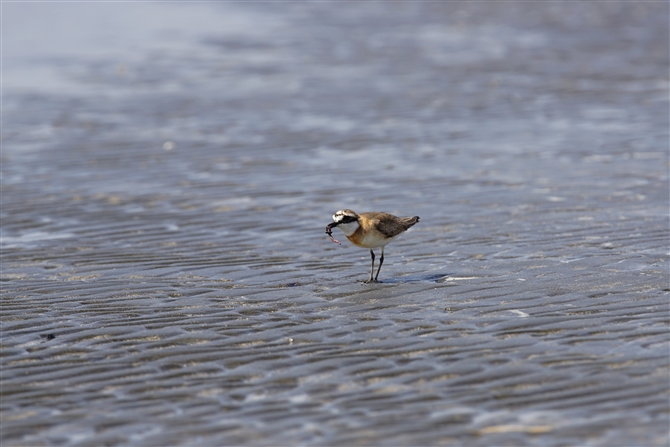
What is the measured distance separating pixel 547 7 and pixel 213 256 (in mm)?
24944

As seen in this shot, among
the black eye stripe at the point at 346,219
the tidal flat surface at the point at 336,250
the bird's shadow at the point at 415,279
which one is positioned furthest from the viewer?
the bird's shadow at the point at 415,279

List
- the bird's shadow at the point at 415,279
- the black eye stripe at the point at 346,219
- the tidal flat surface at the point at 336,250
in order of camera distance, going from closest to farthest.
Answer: the tidal flat surface at the point at 336,250
the black eye stripe at the point at 346,219
the bird's shadow at the point at 415,279

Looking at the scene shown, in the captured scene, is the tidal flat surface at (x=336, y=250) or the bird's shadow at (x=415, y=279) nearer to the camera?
the tidal flat surface at (x=336, y=250)

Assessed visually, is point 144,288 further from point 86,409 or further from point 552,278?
point 552,278

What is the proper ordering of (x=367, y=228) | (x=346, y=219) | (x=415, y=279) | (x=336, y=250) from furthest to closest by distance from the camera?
1. (x=336, y=250)
2. (x=415, y=279)
3. (x=367, y=228)
4. (x=346, y=219)

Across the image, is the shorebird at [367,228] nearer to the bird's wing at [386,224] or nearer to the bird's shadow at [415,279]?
the bird's wing at [386,224]

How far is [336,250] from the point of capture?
11359 millimetres

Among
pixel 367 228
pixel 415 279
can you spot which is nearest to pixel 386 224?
pixel 367 228

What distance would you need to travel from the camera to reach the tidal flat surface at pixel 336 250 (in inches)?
266

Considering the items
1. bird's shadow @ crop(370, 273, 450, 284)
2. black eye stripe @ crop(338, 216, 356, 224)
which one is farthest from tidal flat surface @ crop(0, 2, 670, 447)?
black eye stripe @ crop(338, 216, 356, 224)

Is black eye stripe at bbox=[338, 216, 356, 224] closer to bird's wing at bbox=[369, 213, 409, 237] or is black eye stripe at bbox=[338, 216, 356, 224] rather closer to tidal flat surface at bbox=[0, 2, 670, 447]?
bird's wing at bbox=[369, 213, 409, 237]

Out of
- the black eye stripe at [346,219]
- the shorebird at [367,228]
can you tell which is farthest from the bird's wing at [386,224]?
the black eye stripe at [346,219]

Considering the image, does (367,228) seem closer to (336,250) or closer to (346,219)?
(346,219)

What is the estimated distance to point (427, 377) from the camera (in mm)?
7207
